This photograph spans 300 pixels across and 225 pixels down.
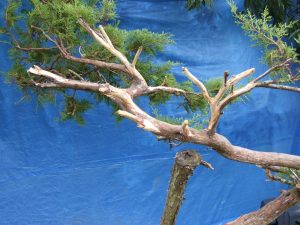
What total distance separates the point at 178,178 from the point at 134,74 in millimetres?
403

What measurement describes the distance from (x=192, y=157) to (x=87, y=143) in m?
1.15

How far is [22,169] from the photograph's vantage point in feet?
7.05

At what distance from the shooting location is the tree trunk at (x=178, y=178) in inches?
48.6

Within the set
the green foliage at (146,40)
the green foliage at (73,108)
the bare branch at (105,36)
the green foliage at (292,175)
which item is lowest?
the green foliage at (73,108)

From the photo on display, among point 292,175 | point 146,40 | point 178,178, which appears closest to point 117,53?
point 146,40

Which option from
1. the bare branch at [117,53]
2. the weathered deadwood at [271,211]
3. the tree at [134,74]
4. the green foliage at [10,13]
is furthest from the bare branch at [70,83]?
the weathered deadwood at [271,211]

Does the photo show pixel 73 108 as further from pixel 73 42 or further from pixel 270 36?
pixel 270 36

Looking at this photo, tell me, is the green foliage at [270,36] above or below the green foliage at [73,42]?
above

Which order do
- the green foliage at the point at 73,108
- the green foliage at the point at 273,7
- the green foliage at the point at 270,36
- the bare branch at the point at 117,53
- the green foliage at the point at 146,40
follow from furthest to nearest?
the green foliage at the point at 273,7 < the green foliage at the point at 73,108 < the green foliage at the point at 146,40 < the bare branch at the point at 117,53 < the green foliage at the point at 270,36

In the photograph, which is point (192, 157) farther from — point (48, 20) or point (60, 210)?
point (60, 210)

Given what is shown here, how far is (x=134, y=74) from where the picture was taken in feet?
4.89

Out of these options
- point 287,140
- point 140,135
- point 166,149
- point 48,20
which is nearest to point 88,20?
point 48,20

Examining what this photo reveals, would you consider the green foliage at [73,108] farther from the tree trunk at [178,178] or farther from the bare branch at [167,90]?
the tree trunk at [178,178]

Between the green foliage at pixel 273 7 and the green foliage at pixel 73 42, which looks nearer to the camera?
the green foliage at pixel 73 42
